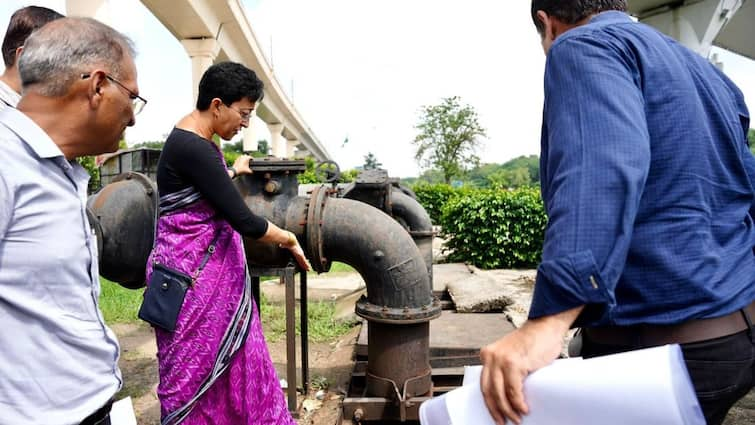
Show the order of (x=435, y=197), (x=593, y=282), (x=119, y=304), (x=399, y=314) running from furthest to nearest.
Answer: (x=435, y=197)
(x=119, y=304)
(x=399, y=314)
(x=593, y=282)

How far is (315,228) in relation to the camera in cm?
290

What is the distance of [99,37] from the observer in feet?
3.91

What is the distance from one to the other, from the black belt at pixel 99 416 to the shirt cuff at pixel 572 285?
105cm

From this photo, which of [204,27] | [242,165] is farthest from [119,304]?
[204,27]

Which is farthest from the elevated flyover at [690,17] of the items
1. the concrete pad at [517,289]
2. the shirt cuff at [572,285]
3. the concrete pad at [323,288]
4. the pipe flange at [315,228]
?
the shirt cuff at [572,285]

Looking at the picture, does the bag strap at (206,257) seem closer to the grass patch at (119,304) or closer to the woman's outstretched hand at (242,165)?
the woman's outstretched hand at (242,165)

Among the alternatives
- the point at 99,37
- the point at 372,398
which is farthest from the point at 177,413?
the point at 99,37

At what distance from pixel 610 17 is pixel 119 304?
593 cm

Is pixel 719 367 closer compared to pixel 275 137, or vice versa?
pixel 719 367

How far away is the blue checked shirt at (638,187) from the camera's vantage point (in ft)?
2.93

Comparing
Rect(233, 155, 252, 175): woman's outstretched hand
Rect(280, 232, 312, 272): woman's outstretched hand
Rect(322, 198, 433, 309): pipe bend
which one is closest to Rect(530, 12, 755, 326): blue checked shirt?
Rect(280, 232, 312, 272): woman's outstretched hand

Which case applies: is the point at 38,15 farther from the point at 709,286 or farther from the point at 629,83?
the point at 709,286

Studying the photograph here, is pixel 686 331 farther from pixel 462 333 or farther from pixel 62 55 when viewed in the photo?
pixel 462 333

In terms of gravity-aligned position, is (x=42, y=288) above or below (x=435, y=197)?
above
